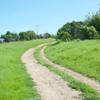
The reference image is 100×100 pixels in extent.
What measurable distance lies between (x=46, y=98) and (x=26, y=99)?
0.84 meters

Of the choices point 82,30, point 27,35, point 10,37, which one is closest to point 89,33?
point 82,30

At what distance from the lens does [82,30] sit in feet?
273

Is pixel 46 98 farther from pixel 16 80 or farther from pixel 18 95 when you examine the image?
pixel 16 80

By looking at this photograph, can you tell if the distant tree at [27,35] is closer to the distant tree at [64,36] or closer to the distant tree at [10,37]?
the distant tree at [10,37]

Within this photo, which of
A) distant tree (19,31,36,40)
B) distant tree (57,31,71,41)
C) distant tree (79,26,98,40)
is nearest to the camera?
distant tree (79,26,98,40)

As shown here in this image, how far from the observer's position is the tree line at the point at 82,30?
3189 inches

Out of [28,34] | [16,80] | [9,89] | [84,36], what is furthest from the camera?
[28,34]

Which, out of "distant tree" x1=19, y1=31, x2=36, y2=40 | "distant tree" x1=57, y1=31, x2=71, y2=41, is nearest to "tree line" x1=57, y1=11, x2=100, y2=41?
"distant tree" x1=57, y1=31, x2=71, y2=41

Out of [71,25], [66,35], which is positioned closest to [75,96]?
[66,35]

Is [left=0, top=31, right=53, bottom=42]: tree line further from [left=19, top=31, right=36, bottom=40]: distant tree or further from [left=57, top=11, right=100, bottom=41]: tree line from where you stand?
[left=57, top=11, right=100, bottom=41]: tree line

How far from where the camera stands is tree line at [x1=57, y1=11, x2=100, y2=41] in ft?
266

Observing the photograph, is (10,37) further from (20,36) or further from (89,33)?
(89,33)

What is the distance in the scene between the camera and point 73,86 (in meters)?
17.3

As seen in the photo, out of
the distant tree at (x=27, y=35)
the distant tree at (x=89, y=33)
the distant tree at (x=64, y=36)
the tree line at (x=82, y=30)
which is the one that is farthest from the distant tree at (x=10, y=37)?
the distant tree at (x=89, y=33)
